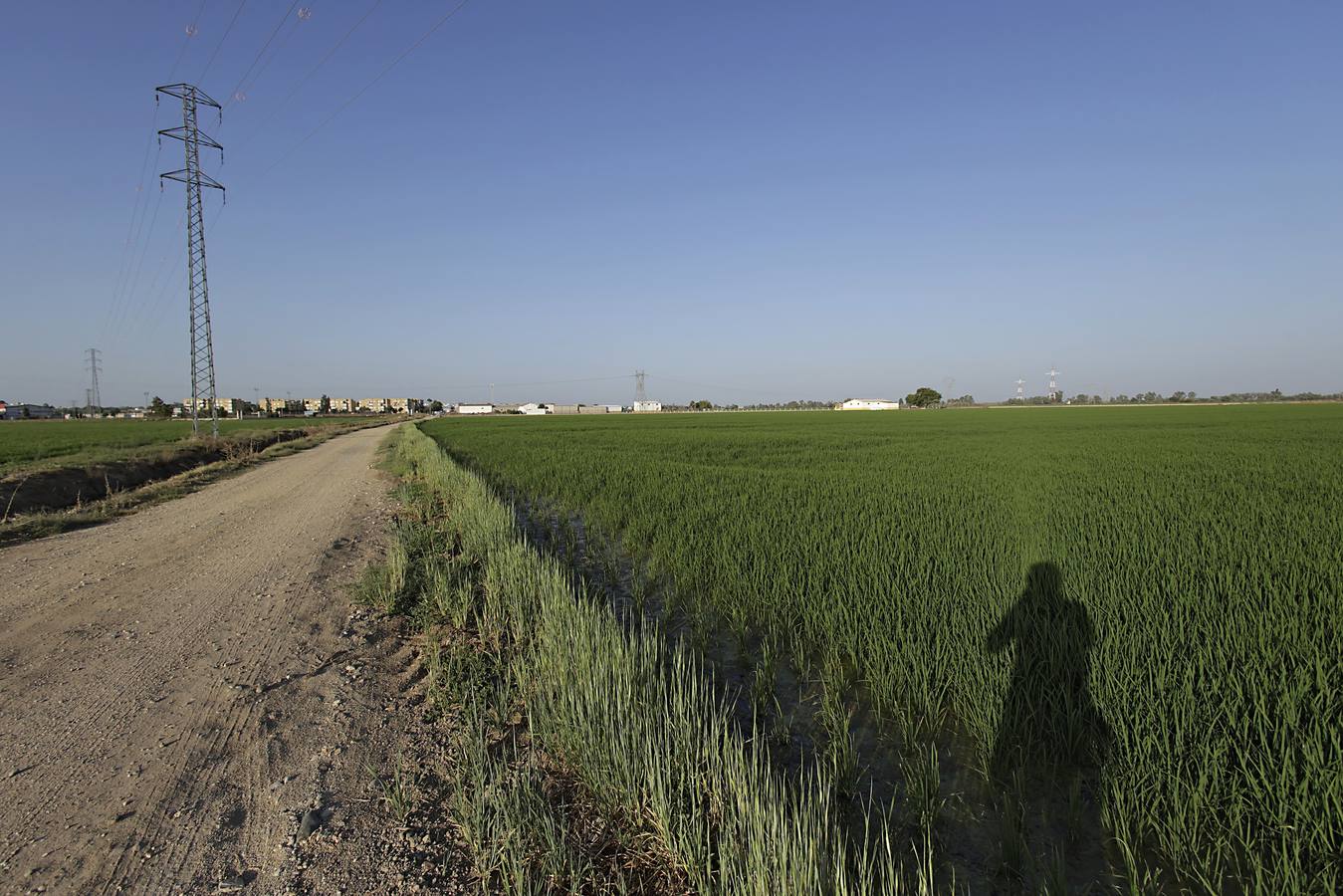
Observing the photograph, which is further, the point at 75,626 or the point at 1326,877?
the point at 75,626

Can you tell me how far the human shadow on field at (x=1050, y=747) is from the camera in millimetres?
2521

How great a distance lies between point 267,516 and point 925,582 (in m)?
9.98

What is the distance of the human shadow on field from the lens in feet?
8.27

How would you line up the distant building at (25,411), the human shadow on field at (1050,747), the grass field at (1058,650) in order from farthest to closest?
1. the distant building at (25,411)
2. the human shadow on field at (1050,747)
3. the grass field at (1058,650)

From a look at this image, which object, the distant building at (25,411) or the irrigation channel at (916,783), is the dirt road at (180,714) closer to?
the irrigation channel at (916,783)

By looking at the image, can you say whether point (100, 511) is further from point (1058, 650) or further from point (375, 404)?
point (375, 404)

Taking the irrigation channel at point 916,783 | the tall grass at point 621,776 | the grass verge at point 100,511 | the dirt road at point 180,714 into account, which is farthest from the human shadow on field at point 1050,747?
the grass verge at point 100,511

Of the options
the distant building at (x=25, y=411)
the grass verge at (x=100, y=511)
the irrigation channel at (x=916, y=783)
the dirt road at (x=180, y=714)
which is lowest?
the irrigation channel at (x=916, y=783)

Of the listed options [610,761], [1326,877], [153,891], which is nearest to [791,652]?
[610,761]

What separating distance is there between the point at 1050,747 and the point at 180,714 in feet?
15.7

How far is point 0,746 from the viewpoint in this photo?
9.71 ft

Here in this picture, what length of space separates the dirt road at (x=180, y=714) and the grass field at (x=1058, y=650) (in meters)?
2.43

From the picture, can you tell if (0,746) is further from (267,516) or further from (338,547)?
(267,516)

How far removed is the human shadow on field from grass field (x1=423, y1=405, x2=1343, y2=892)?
1 cm
